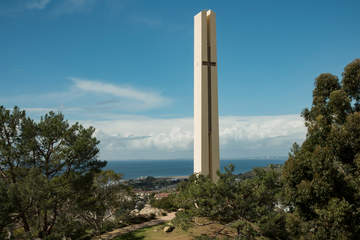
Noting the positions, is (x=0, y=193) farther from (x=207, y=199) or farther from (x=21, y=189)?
(x=207, y=199)

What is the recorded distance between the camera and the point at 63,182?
42.6 feet

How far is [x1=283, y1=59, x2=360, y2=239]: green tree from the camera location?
7602 millimetres

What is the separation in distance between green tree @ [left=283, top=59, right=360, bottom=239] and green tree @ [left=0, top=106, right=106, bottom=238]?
946 cm

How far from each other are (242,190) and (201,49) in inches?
353

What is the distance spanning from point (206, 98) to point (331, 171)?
9.87 metres

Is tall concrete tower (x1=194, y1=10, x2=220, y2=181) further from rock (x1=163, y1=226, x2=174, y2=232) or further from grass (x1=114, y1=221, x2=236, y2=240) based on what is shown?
rock (x1=163, y1=226, x2=174, y2=232)

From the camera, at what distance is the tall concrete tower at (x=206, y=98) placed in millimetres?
16703

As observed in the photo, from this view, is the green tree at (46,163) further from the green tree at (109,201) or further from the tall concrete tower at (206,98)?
the tall concrete tower at (206,98)

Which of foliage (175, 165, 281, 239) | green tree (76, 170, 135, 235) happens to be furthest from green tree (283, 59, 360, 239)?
green tree (76, 170, 135, 235)

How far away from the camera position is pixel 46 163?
13609 mm

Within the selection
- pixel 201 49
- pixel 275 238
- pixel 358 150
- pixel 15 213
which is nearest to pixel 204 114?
pixel 201 49

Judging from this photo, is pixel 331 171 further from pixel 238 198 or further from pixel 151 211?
pixel 151 211

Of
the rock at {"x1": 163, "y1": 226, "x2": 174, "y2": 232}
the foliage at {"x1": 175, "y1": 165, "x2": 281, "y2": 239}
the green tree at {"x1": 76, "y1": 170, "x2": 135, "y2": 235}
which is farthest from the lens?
the green tree at {"x1": 76, "y1": 170, "x2": 135, "y2": 235}

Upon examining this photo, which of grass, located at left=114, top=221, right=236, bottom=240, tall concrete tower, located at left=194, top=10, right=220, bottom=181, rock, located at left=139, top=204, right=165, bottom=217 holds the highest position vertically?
tall concrete tower, located at left=194, top=10, right=220, bottom=181
